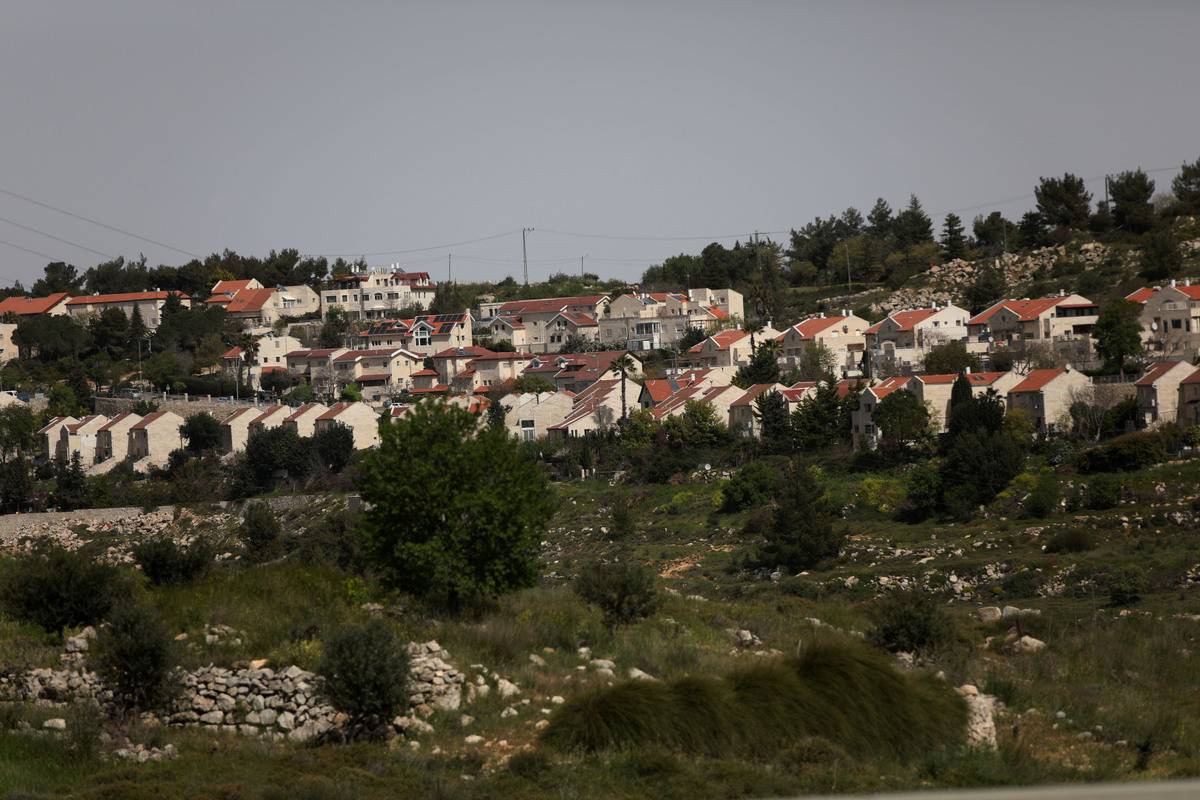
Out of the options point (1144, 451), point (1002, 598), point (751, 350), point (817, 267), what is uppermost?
point (817, 267)

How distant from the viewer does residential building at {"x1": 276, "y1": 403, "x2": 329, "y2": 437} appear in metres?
51.0

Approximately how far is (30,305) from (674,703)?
7704cm

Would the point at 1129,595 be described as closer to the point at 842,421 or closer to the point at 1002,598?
the point at 1002,598

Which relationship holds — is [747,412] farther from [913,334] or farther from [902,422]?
[913,334]

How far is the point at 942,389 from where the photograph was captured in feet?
126

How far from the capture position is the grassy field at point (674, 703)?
9.92m

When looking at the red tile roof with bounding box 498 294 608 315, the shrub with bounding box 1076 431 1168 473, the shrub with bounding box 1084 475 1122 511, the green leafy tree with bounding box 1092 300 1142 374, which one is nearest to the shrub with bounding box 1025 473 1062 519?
the shrub with bounding box 1084 475 1122 511

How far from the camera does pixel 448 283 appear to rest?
3388 inches

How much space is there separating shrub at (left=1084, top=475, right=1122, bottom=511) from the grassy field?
213 inches

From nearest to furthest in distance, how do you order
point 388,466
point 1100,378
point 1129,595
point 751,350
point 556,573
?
point 388,466, point 1129,595, point 556,573, point 1100,378, point 751,350

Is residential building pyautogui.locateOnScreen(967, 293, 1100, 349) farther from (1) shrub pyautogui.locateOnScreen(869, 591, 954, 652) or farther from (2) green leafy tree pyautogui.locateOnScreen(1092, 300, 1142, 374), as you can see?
(1) shrub pyautogui.locateOnScreen(869, 591, 954, 652)

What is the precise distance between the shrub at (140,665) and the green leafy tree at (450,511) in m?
3.95

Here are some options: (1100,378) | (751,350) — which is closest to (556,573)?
(1100,378)

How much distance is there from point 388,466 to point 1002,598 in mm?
10935
